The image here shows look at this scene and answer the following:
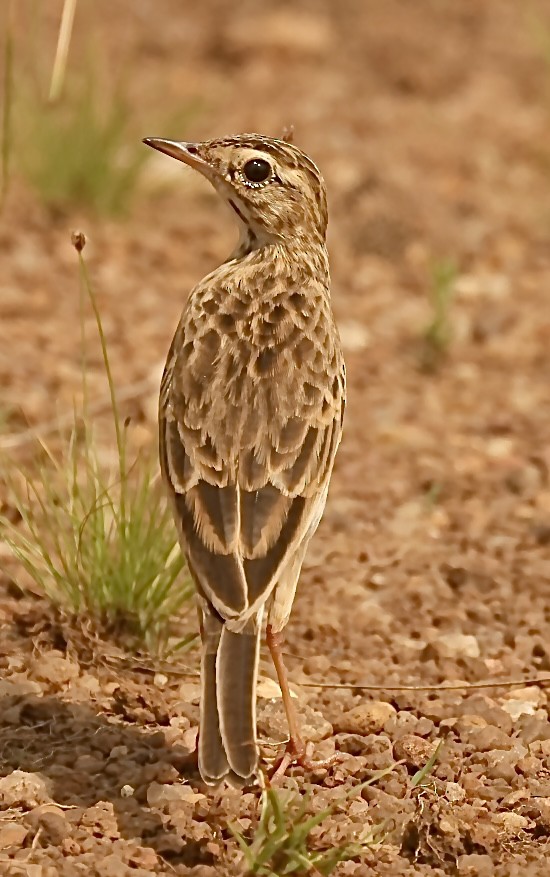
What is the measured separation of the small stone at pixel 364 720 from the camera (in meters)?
4.74

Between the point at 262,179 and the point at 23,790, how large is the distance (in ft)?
7.29

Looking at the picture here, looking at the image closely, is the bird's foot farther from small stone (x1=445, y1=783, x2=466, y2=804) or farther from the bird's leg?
small stone (x1=445, y1=783, x2=466, y2=804)

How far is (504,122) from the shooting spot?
10.8 m

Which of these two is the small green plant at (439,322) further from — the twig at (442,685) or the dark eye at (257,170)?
the twig at (442,685)

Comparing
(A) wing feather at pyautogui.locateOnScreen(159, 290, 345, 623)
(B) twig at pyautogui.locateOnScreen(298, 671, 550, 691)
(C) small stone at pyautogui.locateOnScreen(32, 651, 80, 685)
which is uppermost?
(A) wing feather at pyautogui.locateOnScreen(159, 290, 345, 623)

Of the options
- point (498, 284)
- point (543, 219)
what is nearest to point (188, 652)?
point (498, 284)

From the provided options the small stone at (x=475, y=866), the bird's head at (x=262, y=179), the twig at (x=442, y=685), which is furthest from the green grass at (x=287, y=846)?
the bird's head at (x=262, y=179)

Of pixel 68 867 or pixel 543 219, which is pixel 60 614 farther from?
pixel 543 219

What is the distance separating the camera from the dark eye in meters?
5.12

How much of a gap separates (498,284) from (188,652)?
4.44m

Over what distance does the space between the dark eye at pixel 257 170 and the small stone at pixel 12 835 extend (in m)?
2.33

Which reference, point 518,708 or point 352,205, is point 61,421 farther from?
point 352,205

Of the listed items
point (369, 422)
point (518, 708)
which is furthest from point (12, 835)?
point (369, 422)

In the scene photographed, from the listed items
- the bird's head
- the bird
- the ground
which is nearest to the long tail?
the bird
